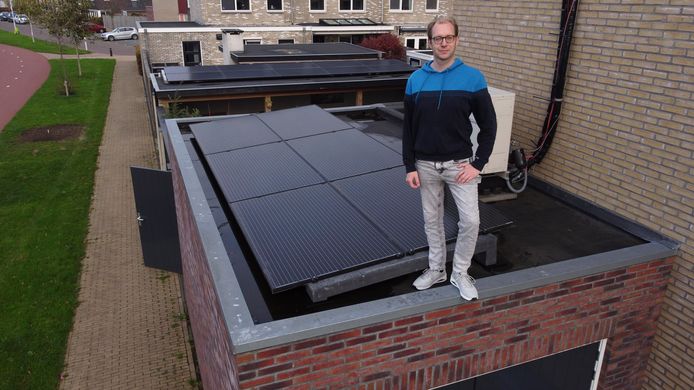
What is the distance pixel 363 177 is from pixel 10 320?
28.9 ft

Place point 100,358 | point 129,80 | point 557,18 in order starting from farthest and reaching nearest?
1. point 129,80
2. point 100,358
3. point 557,18

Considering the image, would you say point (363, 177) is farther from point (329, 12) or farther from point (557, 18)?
point (329, 12)

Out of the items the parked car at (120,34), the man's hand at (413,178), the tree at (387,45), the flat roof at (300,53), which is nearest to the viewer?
the man's hand at (413,178)

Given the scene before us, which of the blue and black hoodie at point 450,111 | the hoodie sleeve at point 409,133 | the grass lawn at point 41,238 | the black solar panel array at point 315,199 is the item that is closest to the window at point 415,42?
the grass lawn at point 41,238

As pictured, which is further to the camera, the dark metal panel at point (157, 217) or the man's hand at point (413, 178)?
the dark metal panel at point (157, 217)

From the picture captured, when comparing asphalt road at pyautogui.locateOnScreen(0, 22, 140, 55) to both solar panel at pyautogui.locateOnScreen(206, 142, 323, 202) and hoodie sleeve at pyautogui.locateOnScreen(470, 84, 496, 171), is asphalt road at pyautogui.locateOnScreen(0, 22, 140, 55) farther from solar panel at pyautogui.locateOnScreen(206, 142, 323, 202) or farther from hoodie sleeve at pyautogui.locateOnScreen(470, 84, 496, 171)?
hoodie sleeve at pyautogui.locateOnScreen(470, 84, 496, 171)

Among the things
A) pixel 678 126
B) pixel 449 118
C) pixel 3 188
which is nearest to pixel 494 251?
pixel 449 118

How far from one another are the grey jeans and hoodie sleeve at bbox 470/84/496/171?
0.54 ft

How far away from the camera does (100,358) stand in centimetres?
966

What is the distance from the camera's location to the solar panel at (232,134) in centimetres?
770

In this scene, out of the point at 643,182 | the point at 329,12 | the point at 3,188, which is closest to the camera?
the point at 643,182

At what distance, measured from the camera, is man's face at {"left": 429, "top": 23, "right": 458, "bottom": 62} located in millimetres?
3920

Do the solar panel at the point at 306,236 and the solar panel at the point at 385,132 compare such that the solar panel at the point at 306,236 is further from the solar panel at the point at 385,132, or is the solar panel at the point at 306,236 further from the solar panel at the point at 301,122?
the solar panel at the point at 301,122

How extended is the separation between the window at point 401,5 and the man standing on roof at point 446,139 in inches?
1721
